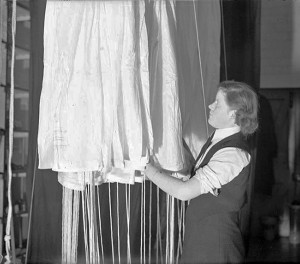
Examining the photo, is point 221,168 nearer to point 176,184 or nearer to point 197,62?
point 176,184

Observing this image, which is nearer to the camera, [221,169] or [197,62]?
[221,169]

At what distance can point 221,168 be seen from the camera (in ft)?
4.59

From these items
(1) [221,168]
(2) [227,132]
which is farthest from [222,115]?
(1) [221,168]

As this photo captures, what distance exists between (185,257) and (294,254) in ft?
2.02

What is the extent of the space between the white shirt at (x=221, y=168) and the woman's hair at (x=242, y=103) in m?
0.10

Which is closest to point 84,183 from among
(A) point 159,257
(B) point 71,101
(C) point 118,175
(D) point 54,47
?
(C) point 118,175

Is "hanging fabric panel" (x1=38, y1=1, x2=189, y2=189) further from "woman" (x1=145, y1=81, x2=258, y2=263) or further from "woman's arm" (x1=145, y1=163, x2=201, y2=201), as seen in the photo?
"woman" (x1=145, y1=81, x2=258, y2=263)

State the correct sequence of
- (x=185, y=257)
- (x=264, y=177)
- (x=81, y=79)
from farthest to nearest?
(x=264, y=177)
(x=185, y=257)
(x=81, y=79)

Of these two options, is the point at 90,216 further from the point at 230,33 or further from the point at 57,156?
the point at 230,33

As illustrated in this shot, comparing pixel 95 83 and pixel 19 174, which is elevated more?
pixel 95 83

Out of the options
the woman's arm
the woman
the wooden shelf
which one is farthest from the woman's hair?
the wooden shelf

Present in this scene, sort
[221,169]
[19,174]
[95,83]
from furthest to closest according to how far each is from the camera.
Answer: [19,174]
[221,169]
[95,83]

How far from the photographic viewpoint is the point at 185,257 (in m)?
1.56

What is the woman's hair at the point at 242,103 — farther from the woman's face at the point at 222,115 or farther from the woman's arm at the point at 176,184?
the woman's arm at the point at 176,184
